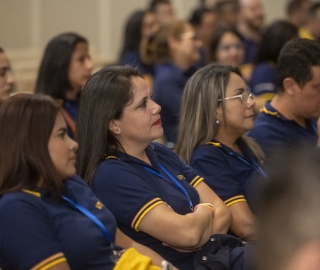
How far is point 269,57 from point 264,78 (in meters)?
0.16

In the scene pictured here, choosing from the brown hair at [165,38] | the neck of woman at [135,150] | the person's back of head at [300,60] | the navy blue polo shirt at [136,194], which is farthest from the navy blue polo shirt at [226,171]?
the brown hair at [165,38]

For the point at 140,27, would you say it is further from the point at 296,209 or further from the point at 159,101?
the point at 296,209

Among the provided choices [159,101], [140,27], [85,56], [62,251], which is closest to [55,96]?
[85,56]

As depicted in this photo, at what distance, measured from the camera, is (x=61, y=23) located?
8.05 m

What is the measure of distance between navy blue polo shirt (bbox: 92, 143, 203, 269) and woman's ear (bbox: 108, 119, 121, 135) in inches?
2.9

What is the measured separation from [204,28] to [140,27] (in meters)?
1.11

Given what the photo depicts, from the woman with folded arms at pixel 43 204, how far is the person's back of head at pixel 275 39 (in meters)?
3.05

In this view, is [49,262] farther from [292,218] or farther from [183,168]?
[292,218]

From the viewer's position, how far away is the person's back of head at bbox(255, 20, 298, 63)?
4.78 metres

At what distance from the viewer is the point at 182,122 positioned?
9.52 feet

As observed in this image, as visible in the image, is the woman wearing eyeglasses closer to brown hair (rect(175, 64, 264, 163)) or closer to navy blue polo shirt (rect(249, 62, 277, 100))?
brown hair (rect(175, 64, 264, 163))

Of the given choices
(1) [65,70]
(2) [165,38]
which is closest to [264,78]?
(2) [165,38]

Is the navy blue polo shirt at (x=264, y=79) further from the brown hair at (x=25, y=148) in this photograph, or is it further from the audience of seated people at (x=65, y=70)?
the brown hair at (x=25, y=148)

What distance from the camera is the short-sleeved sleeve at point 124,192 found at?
2.21m
